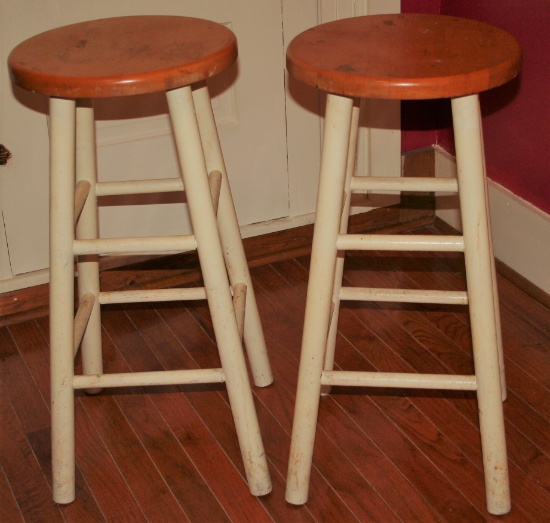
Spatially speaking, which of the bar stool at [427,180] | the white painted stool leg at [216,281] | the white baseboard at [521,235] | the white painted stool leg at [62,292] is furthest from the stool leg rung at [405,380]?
the white baseboard at [521,235]

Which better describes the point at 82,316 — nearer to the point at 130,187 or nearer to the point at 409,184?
the point at 130,187

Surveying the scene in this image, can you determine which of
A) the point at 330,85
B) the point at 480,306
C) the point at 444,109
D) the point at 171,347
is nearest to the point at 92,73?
the point at 330,85

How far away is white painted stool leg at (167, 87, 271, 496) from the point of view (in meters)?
1.31

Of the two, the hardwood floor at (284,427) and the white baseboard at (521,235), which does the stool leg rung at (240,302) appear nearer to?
the hardwood floor at (284,427)

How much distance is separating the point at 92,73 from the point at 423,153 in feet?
3.99

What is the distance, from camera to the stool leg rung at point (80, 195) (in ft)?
4.96

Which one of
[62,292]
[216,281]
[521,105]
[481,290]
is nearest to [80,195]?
[62,292]

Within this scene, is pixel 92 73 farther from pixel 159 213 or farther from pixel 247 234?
pixel 247 234

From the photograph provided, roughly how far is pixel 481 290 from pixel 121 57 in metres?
0.63

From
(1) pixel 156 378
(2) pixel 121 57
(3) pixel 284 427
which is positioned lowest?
(3) pixel 284 427

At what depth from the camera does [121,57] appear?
1.29 meters

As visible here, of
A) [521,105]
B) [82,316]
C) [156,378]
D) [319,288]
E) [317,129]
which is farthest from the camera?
[317,129]

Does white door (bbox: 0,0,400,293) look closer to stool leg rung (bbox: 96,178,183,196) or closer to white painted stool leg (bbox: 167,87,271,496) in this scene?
stool leg rung (bbox: 96,178,183,196)

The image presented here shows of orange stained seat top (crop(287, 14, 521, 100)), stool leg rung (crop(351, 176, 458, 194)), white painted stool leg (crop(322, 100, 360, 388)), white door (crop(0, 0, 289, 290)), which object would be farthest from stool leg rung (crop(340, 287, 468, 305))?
white door (crop(0, 0, 289, 290))
